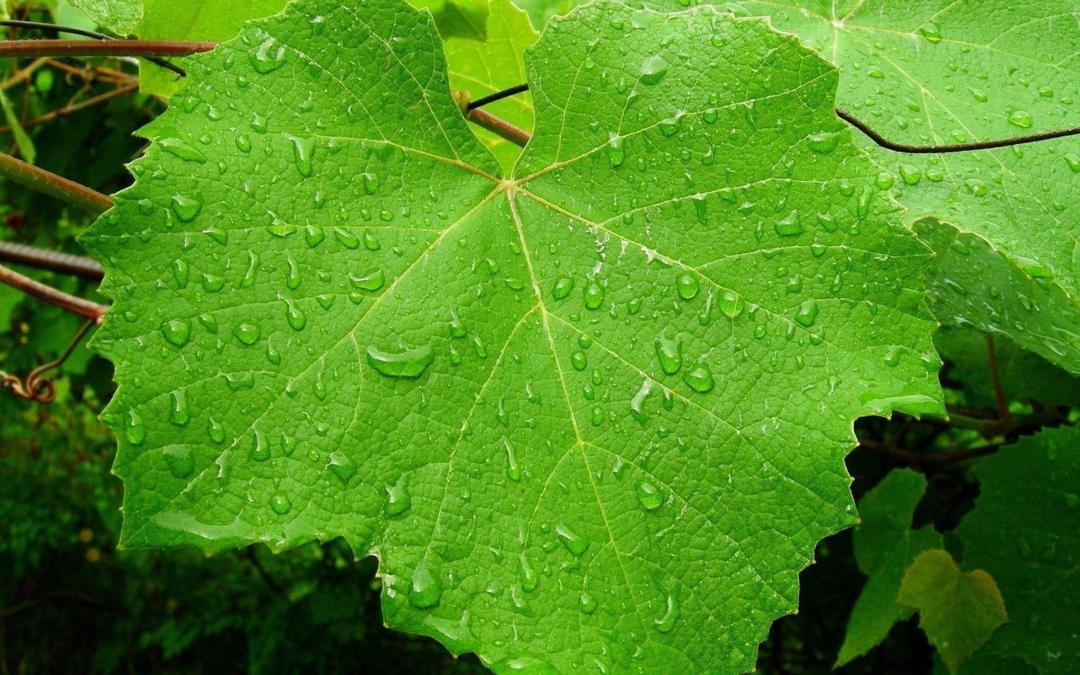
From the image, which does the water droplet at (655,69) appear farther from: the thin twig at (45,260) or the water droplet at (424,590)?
the thin twig at (45,260)

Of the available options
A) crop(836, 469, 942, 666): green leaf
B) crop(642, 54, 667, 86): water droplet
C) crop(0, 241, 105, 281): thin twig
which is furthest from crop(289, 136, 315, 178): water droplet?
crop(836, 469, 942, 666): green leaf

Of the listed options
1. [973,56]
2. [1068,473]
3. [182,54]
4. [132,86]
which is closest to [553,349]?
[182,54]

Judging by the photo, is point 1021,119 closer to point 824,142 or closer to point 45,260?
point 824,142

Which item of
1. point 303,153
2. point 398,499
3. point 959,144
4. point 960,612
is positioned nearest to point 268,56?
point 303,153

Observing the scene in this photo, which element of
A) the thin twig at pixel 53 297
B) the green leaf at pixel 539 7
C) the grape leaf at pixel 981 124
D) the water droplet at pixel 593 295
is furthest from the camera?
the green leaf at pixel 539 7

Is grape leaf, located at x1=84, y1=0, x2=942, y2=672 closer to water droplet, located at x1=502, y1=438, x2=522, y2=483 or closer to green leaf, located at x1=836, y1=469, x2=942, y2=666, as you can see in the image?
water droplet, located at x1=502, y1=438, x2=522, y2=483

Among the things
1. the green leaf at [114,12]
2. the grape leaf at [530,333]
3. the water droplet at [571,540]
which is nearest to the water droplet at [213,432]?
the grape leaf at [530,333]
